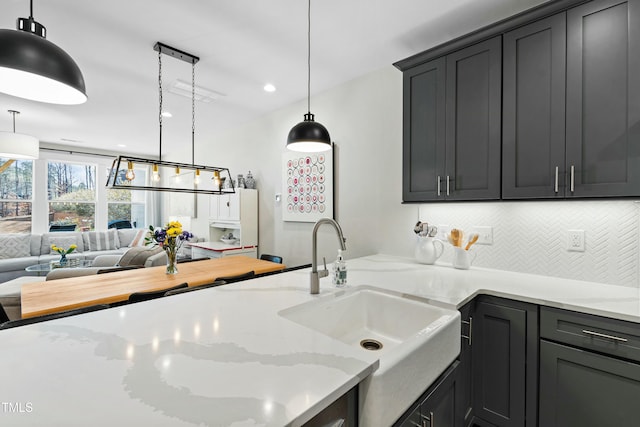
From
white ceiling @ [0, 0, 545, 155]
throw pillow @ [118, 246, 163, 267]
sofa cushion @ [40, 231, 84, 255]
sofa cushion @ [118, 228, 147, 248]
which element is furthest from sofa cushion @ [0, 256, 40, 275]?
throw pillow @ [118, 246, 163, 267]

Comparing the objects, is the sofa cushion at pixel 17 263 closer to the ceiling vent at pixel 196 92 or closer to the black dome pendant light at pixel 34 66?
the ceiling vent at pixel 196 92

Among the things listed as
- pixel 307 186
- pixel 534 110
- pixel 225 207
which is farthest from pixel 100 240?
pixel 534 110

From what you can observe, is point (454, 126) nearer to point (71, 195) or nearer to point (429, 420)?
point (429, 420)

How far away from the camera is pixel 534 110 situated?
1.61m

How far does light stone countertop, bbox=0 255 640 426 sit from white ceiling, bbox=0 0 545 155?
184 cm

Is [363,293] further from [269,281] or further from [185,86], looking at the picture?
[185,86]

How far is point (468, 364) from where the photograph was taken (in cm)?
149

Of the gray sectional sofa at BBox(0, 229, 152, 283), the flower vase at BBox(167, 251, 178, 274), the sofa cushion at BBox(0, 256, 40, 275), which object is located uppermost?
the flower vase at BBox(167, 251, 178, 274)

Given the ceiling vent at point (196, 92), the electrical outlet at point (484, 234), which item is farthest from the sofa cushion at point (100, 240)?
the electrical outlet at point (484, 234)

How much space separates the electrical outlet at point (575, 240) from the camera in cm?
169

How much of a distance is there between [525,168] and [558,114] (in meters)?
0.31

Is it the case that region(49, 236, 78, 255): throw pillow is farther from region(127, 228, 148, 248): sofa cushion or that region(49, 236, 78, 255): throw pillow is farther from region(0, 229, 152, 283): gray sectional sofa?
region(127, 228, 148, 248): sofa cushion

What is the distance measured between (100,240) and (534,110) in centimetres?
724

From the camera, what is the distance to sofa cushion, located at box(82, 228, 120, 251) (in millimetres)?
5672
